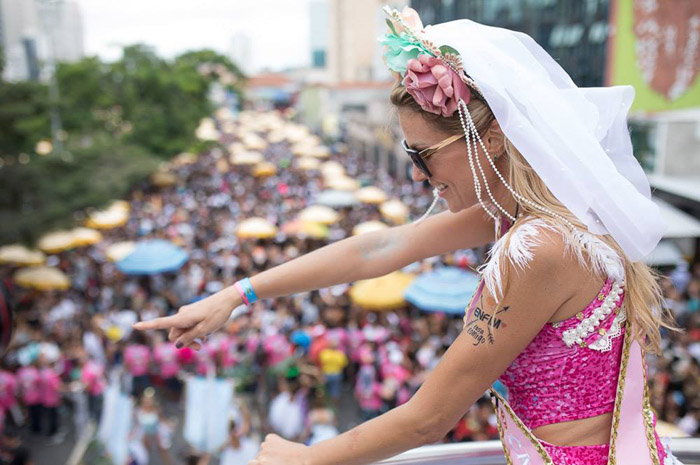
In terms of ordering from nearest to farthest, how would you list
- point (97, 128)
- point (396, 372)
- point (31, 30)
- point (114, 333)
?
point (396, 372) < point (114, 333) < point (97, 128) < point (31, 30)

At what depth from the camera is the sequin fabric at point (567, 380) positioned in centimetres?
126

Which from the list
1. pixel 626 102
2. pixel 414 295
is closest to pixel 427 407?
pixel 626 102

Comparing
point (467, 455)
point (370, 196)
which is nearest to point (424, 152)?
point (467, 455)

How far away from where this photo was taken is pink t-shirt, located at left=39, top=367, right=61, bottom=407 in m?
7.64

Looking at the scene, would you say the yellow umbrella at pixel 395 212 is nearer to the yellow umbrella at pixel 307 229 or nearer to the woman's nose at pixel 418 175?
the yellow umbrella at pixel 307 229

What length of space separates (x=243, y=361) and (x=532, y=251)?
7159 millimetres

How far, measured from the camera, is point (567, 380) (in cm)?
130

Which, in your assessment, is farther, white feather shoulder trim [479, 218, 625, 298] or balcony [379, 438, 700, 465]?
balcony [379, 438, 700, 465]

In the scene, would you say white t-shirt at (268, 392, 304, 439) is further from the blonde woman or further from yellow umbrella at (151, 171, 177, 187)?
yellow umbrella at (151, 171, 177, 187)

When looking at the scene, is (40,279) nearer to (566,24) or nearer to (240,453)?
(240,453)

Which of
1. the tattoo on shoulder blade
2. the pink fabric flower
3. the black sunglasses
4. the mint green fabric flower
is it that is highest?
the mint green fabric flower

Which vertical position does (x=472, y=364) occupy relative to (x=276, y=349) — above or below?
above

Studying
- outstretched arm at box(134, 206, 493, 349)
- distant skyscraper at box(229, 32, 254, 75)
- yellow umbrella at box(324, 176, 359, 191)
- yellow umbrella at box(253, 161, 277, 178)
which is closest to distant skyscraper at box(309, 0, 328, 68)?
distant skyscraper at box(229, 32, 254, 75)

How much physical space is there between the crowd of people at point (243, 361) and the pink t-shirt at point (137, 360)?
19mm
